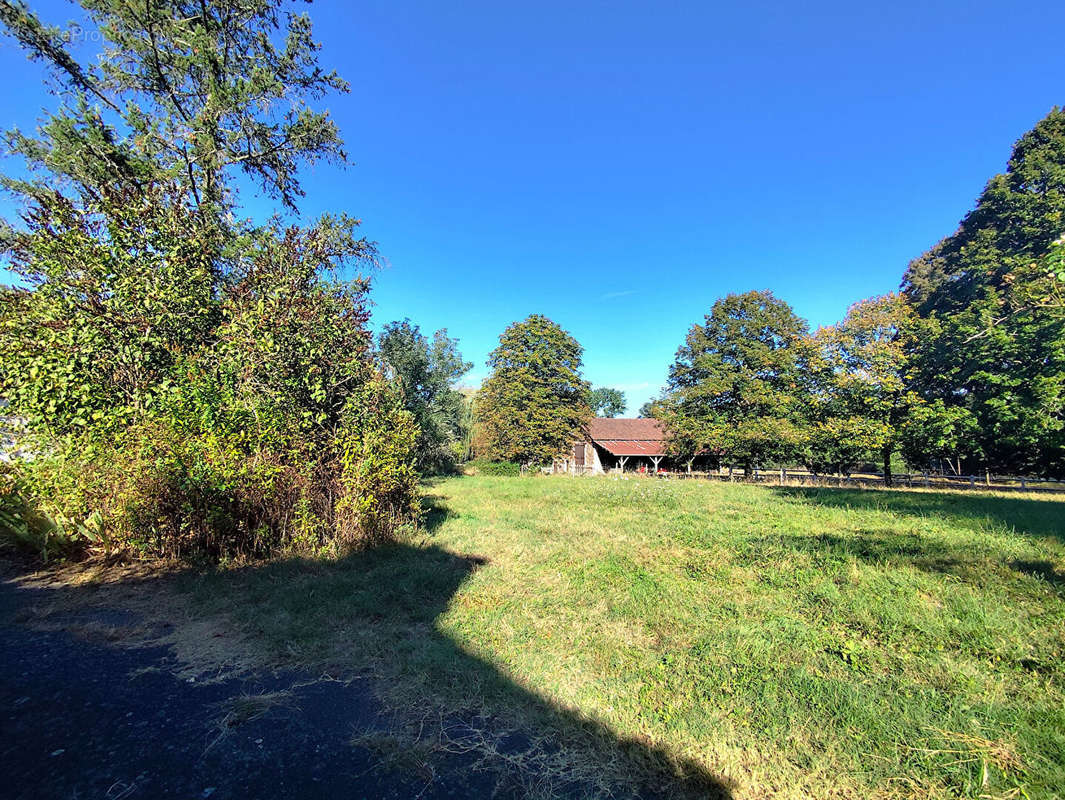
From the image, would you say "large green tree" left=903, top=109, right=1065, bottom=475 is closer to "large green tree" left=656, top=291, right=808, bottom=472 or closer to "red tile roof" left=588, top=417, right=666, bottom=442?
"large green tree" left=656, top=291, right=808, bottom=472

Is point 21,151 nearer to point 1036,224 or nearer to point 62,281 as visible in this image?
point 62,281

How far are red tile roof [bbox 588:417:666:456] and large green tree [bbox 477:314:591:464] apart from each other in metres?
5.15

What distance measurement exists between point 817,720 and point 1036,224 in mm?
31343

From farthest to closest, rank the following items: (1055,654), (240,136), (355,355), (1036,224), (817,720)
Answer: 1. (1036,224)
2. (240,136)
3. (355,355)
4. (1055,654)
5. (817,720)

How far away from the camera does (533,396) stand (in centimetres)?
3188

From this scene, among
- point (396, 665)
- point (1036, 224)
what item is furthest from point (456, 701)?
point (1036, 224)

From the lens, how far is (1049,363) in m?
18.2

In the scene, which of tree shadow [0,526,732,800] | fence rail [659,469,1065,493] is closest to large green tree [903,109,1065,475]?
fence rail [659,469,1065,493]

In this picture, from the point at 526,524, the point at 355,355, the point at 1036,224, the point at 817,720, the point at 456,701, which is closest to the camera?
the point at 817,720

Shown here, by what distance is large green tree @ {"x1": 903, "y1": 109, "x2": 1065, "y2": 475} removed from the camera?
706 inches

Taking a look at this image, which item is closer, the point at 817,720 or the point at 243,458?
the point at 817,720

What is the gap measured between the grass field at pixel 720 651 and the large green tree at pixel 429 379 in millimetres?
18079

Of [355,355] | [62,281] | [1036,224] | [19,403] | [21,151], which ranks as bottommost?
[19,403]

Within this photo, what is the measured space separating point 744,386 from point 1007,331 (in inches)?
453
